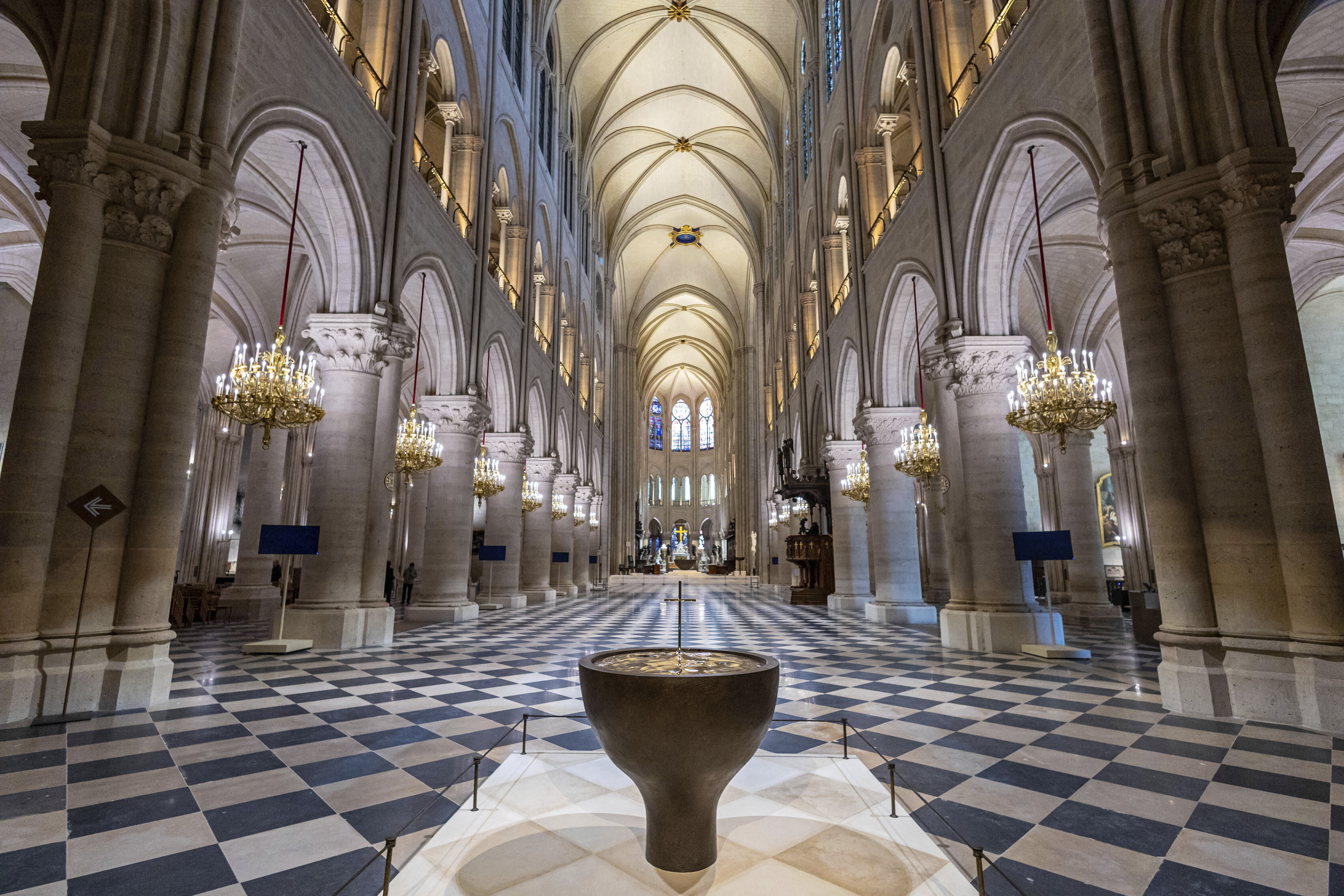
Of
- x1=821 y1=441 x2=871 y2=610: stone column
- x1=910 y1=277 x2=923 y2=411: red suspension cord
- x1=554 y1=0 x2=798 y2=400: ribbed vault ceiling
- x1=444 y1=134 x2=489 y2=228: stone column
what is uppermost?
x1=554 y1=0 x2=798 y2=400: ribbed vault ceiling

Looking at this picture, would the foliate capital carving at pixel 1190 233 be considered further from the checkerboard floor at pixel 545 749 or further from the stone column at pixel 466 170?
the stone column at pixel 466 170

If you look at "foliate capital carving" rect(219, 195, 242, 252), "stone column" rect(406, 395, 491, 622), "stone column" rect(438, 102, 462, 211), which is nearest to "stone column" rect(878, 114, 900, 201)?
"stone column" rect(438, 102, 462, 211)

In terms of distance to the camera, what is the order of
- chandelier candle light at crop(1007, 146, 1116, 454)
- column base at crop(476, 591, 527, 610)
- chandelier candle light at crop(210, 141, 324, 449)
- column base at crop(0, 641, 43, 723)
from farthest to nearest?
1. column base at crop(476, 591, 527, 610)
2. chandelier candle light at crop(210, 141, 324, 449)
3. chandelier candle light at crop(1007, 146, 1116, 454)
4. column base at crop(0, 641, 43, 723)

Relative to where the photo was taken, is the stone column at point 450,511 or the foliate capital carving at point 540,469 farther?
the foliate capital carving at point 540,469

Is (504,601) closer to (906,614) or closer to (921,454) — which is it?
(906,614)

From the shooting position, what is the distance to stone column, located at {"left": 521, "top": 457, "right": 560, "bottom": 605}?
58.7ft

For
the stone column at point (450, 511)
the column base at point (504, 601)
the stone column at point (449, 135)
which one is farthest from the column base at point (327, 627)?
the stone column at point (449, 135)

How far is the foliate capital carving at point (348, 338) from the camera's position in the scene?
830cm

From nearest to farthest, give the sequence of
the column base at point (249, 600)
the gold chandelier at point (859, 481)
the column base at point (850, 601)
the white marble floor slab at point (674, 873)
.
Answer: the white marble floor slab at point (674, 873) < the gold chandelier at point (859, 481) < the column base at point (249, 600) < the column base at point (850, 601)

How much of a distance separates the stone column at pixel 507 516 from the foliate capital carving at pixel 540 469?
2605mm

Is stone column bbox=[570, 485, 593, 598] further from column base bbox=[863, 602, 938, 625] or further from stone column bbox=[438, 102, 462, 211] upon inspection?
column base bbox=[863, 602, 938, 625]

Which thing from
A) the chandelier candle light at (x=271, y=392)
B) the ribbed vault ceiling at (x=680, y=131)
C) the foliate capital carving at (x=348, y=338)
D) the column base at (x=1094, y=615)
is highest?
the ribbed vault ceiling at (x=680, y=131)

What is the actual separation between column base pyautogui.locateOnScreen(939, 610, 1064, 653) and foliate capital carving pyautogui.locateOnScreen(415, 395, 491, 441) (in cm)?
893

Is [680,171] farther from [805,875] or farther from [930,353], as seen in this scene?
[805,875]
